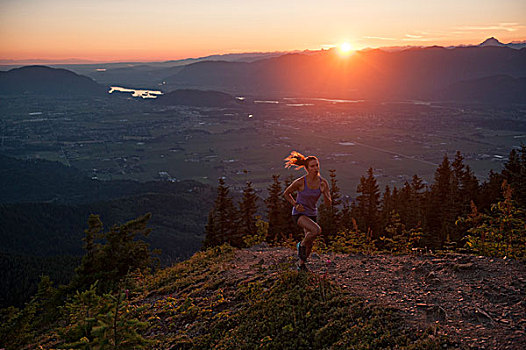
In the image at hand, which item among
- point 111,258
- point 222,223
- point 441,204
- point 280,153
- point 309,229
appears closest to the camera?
point 309,229

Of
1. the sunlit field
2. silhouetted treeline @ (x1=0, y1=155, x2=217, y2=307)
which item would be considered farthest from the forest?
the sunlit field

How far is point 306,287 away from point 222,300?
207 centimetres

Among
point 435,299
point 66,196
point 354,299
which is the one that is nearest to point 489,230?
point 435,299

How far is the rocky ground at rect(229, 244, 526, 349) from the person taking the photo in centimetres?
554

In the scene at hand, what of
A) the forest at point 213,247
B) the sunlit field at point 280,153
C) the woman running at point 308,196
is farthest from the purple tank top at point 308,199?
the sunlit field at point 280,153

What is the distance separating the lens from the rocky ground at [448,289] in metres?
5.54

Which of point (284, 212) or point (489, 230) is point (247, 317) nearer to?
point (489, 230)

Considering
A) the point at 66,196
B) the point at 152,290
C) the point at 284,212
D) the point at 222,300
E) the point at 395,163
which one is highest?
the point at 222,300

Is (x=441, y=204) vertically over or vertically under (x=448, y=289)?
under

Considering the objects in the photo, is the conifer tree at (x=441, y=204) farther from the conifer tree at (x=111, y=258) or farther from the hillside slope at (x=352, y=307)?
the hillside slope at (x=352, y=307)

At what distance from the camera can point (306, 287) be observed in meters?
7.60

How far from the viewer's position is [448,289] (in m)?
7.11

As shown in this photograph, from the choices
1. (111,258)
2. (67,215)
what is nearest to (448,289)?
(111,258)

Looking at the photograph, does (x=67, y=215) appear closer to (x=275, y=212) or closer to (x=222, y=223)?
(x=222, y=223)
